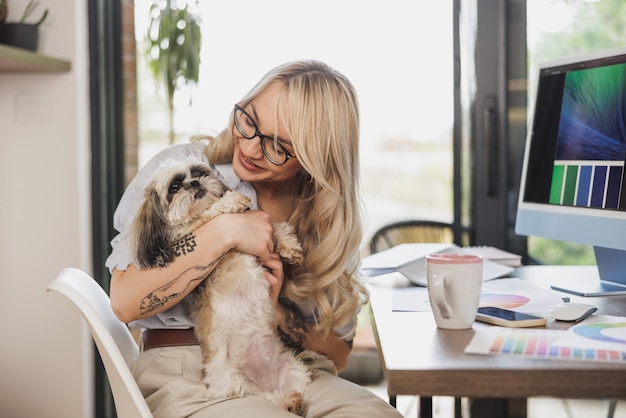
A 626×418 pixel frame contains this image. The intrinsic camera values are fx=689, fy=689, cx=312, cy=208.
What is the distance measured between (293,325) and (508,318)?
2.20 feet

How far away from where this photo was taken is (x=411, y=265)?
1850 mm

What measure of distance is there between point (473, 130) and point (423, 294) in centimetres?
149

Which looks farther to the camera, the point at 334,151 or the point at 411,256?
the point at 411,256

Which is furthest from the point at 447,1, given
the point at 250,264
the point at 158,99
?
the point at 250,264

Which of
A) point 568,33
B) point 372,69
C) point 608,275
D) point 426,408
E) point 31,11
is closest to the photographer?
point 426,408

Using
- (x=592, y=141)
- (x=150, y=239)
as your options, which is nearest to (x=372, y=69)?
(x=592, y=141)

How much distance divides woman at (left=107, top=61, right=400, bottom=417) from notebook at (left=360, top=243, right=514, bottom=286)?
17 centimetres

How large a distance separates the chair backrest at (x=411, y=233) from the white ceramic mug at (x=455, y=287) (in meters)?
1.71

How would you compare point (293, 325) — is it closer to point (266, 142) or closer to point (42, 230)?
point (266, 142)

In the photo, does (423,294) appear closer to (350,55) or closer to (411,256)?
(411,256)

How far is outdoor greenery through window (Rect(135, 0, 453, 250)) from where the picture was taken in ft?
9.96

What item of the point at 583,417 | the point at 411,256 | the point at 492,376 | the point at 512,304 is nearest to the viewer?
the point at 492,376

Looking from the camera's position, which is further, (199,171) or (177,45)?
(177,45)

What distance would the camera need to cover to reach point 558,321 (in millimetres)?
1256
